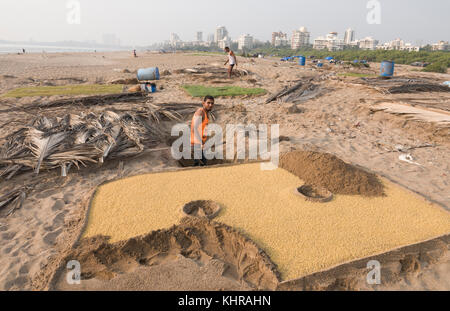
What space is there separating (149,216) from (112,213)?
1.56 ft

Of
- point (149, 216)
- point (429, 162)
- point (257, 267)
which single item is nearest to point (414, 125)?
point (429, 162)

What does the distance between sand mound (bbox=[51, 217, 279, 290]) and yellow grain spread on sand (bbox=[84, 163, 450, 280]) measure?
151mm

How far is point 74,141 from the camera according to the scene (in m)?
4.89

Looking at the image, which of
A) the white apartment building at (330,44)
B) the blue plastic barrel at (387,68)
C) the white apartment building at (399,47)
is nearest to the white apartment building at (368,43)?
the white apartment building at (399,47)

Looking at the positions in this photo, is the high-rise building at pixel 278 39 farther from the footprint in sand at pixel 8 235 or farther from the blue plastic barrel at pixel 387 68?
the footprint in sand at pixel 8 235

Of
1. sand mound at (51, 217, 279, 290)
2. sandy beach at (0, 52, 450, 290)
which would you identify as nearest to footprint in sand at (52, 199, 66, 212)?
sandy beach at (0, 52, 450, 290)

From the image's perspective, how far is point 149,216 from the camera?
3.07 meters

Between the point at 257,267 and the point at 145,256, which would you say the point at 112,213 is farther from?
the point at 257,267

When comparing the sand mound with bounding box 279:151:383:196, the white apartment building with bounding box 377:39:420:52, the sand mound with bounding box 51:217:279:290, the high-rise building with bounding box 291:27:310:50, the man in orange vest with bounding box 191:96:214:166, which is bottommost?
the sand mound with bounding box 51:217:279:290

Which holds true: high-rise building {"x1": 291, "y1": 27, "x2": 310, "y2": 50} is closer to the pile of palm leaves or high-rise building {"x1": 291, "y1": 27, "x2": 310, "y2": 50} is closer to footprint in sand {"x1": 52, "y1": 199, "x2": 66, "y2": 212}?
the pile of palm leaves

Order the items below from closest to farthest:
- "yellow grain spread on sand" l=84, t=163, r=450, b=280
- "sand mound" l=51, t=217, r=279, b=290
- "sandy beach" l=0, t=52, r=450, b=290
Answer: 1. "sand mound" l=51, t=217, r=279, b=290
2. "sandy beach" l=0, t=52, r=450, b=290
3. "yellow grain spread on sand" l=84, t=163, r=450, b=280

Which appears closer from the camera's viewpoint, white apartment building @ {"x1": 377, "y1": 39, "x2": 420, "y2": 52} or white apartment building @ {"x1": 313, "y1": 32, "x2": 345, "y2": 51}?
white apartment building @ {"x1": 377, "y1": 39, "x2": 420, "y2": 52}

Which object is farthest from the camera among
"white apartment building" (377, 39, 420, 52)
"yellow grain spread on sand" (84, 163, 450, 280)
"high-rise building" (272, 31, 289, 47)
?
"high-rise building" (272, 31, 289, 47)

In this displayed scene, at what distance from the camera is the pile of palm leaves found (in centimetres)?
430
